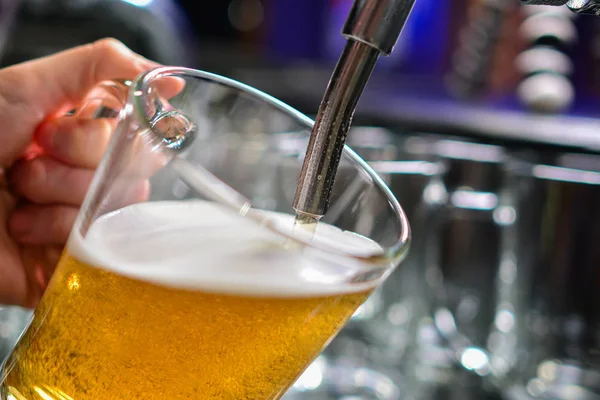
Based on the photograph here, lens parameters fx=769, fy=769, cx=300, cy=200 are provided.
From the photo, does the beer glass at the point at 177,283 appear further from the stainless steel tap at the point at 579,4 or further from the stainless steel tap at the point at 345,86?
the stainless steel tap at the point at 579,4

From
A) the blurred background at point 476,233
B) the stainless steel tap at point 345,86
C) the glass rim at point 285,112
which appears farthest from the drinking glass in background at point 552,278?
the stainless steel tap at point 345,86

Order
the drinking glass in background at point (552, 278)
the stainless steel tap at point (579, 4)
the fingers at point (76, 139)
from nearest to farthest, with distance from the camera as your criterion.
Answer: the stainless steel tap at point (579, 4) → the fingers at point (76, 139) → the drinking glass in background at point (552, 278)

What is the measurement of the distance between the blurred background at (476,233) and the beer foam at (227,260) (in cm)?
81

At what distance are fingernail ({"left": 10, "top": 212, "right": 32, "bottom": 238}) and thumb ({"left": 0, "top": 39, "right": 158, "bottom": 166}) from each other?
0.08 metres

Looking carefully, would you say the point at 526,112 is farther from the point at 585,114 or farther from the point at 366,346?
the point at 366,346

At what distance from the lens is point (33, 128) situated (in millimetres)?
731

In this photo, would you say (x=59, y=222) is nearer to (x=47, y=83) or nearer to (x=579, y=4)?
(x=47, y=83)

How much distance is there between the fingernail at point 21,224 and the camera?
0.77 metres

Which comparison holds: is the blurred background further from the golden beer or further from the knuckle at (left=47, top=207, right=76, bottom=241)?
the golden beer

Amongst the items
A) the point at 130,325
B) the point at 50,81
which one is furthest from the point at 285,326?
the point at 50,81

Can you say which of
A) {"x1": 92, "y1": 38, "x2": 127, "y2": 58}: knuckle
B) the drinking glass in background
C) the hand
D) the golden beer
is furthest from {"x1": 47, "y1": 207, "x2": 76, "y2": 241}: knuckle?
the drinking glass in background

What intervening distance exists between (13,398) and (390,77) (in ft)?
8.90

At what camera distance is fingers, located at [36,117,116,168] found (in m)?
0.67

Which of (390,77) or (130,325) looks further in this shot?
(390,77)
